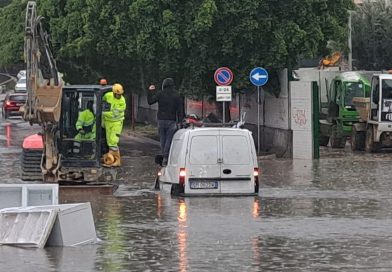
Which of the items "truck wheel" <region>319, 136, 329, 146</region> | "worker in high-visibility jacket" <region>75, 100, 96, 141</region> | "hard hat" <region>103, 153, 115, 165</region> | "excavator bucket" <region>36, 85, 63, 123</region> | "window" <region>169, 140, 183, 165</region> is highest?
"excavator bucket" <region>36, 85, 63, 123</region>

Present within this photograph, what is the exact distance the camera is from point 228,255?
1322 centimetres

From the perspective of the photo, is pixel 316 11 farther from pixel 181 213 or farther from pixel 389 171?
pixel 181 213

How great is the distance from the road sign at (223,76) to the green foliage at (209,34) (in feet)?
4.34

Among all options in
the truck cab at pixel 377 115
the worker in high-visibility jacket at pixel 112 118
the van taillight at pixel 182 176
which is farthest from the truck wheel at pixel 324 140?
the van taillight at pixel 182 176

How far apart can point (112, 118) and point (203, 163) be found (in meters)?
2.61

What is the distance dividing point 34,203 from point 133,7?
20.0 meters

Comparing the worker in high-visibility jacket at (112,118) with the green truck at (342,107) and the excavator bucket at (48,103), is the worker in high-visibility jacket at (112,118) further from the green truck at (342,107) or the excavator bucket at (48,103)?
the green truck at (342,107)

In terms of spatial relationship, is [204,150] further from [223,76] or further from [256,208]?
[223,76]

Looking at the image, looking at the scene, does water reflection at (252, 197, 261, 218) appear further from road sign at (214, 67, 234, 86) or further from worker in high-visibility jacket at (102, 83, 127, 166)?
road sign at (214, 67, 234, 86)

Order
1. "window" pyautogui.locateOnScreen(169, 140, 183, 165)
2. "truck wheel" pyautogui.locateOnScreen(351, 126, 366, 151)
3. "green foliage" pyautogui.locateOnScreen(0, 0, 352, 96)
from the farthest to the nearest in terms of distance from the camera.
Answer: "truck wheel" pyautogui.locateOnScreen(351, 126, 366, 151)
"green foliage" pyautogui.locateOnScreen(0, 0, 352, 96)
"window" pyautogui.locateOnScreen(169, 140, 183, 165)

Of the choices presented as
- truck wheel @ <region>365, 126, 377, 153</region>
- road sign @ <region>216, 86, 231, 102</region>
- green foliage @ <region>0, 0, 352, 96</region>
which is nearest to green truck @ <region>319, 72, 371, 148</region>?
truck wheel @ <region>365, 126, 377, 153</region>

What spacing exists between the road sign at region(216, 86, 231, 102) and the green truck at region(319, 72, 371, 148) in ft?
20.3

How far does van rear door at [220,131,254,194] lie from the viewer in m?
20.7

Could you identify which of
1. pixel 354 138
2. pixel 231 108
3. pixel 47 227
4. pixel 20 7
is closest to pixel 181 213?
pixel 47 227
